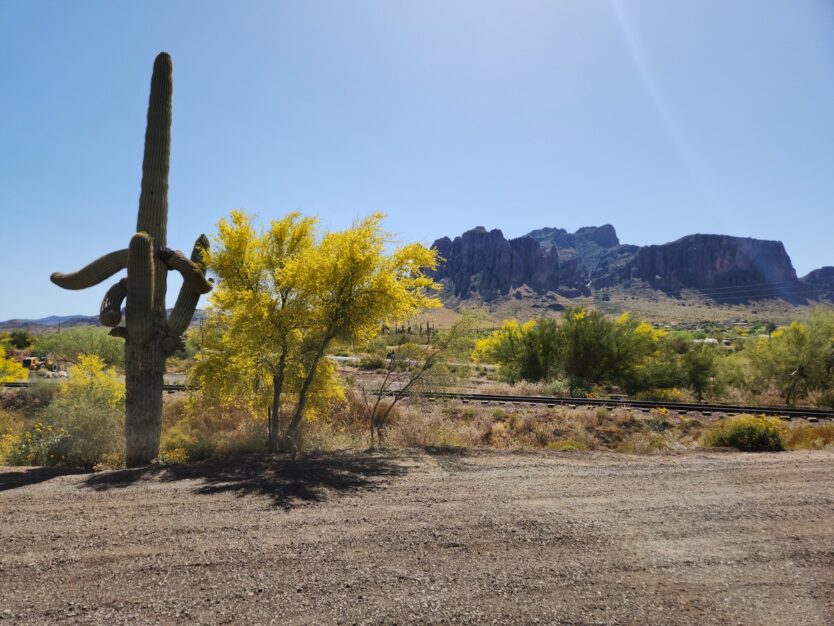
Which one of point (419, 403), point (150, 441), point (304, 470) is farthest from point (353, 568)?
point (419, 403)

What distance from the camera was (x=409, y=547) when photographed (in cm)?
560

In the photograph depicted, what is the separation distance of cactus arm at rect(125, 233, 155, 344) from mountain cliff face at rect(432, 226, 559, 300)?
165 m

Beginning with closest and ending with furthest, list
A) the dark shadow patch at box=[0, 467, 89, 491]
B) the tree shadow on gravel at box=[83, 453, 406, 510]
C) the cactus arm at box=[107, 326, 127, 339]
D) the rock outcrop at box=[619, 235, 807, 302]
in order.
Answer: the tree shadow on gravel at box=[83, 453, 406, 510]
the dark shadow patch at box=[0, 467, 89, 491]
the cactus arm at box=[107, 326, 127, 339]
the rock outcrop at box=[619, 235, 807, 302]

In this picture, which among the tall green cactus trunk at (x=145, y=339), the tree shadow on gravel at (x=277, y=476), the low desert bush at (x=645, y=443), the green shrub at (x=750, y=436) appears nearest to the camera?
the tree shadow on gravel at (x=277, y=476)

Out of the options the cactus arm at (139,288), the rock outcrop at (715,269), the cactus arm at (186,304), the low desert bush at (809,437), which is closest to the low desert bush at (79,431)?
the cactus arm at (139,288)

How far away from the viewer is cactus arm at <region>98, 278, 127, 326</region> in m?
9.91

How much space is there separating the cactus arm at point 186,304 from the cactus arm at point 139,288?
2.09ft

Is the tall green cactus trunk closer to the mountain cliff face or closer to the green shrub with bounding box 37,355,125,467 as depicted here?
the green shrub with bounding box 37,355,125,467

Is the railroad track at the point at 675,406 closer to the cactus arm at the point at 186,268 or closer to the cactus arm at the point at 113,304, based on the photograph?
the cactus arm at the point at 186,268

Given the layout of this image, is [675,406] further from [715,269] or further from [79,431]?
[715,269]

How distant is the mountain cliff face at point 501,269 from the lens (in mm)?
180125

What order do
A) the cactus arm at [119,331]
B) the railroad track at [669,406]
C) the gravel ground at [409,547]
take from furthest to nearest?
the railroad track at [669,406] → the cactus arm at [119,331] → the gravel ground at [409,547]

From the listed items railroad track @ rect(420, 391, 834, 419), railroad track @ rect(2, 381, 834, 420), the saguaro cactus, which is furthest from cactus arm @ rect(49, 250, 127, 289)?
railroad track @ rect(420, 391, 834, 419)

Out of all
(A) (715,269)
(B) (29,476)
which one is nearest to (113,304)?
(B) (29,476)
